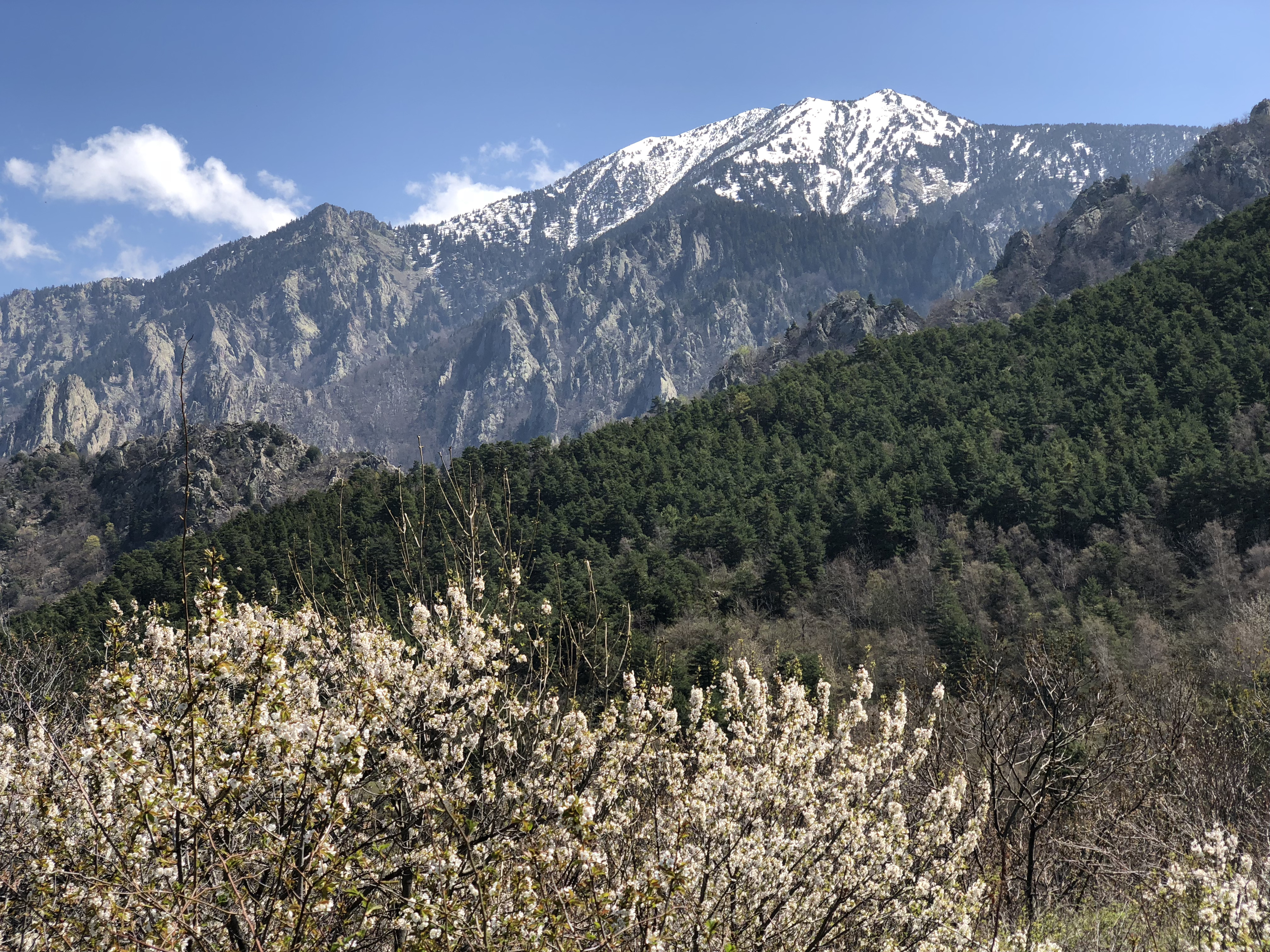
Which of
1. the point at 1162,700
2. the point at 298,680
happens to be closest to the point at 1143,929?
the point at 298,680

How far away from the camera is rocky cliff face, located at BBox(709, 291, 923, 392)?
125750 mm

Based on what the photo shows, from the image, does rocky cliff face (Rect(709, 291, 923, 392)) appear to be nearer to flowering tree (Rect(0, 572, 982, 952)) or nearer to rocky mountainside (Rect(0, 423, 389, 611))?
rocky mountainside (Rect(0, 423, 389, 611))

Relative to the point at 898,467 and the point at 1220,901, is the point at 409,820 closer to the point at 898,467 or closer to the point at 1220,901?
the point at 1220,901

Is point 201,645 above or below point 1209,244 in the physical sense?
below

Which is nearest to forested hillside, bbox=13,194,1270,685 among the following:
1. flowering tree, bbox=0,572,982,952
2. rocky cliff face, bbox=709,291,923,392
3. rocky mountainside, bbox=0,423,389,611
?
flowering tree, bbox=0,572,982,952

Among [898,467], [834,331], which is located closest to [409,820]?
[898,467]

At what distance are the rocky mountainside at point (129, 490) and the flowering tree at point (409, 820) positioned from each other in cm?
9211

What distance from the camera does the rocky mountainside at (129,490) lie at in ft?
334

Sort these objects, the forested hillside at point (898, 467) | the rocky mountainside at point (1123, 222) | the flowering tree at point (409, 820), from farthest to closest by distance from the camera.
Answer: the rocky mountainside at point (1123, 222) < the forested hillside at point (898, 467) < the flowering tree at point (409, 820)

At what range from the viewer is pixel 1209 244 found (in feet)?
231

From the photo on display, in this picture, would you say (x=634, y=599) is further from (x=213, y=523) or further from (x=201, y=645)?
(x=213, y=523)

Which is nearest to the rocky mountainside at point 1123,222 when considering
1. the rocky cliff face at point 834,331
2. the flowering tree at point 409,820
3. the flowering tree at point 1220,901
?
the rocky cliff face at point 834,331

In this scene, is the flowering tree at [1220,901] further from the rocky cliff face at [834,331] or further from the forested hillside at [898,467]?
the rocky cliff face at [834,331]

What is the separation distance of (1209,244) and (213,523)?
107m
